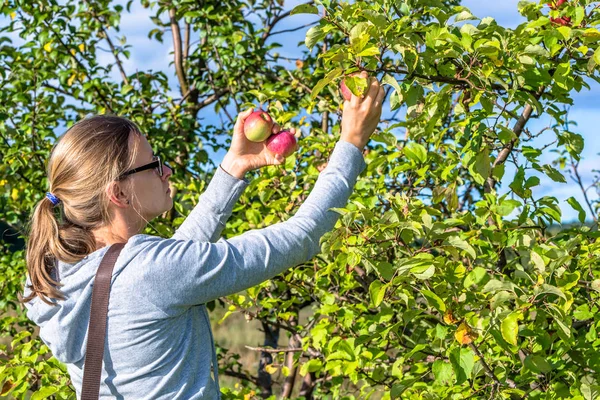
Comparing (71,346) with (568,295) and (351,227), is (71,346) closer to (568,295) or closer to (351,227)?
(351,227)

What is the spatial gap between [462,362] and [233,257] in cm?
74

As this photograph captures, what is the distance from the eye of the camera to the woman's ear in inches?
60.2

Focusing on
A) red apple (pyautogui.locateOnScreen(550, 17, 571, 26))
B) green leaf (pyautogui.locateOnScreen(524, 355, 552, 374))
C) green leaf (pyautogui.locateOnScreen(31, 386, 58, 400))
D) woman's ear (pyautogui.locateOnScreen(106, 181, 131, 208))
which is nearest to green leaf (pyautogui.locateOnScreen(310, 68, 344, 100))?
woman's ear (pyautogui.locateOnScreen(106, 181, 131, 208))

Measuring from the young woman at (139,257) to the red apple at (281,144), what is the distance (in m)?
0.33

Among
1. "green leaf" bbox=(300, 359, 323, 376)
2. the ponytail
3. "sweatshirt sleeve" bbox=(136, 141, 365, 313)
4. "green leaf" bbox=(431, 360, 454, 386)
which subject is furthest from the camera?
"green leaf" bbox=(300, 359, 323, 376)

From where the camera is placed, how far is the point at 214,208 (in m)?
1.86

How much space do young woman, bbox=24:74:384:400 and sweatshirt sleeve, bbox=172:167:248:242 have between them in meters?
0.23

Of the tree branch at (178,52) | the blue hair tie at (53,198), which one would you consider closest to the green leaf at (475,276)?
the blue hair tie at (53,198)

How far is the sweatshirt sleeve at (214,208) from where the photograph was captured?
185 cm

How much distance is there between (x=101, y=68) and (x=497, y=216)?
263 cm

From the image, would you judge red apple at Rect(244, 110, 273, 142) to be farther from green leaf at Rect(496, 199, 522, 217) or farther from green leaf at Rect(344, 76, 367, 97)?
green leaf at Rect(496, 199, 522, 217)

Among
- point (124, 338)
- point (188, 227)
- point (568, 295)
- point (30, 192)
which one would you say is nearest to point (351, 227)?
point (188, 227)

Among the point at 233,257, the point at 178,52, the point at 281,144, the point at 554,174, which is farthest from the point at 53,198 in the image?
the point at 178,52

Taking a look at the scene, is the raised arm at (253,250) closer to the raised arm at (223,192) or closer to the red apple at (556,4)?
the raised arm at (223,192)
